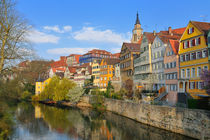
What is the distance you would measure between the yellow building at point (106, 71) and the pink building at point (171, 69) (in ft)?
86.6

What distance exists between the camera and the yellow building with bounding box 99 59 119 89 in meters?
63.4

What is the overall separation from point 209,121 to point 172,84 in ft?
52.5

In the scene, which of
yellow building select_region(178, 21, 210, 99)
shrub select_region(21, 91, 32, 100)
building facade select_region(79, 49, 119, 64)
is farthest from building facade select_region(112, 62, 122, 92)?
building facade select_region(79, 49, 119, 64)

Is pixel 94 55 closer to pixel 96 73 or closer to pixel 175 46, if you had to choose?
pixel 96 73

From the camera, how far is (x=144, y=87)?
149 ft

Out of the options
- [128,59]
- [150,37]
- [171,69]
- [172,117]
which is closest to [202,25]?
[171,69]

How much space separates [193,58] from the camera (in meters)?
31.9

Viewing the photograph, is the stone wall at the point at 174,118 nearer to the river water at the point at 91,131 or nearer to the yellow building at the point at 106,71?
the river water at the point at 91,131

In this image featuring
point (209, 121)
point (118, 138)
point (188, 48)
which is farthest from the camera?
point (188, 48)

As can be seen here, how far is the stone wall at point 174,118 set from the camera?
22.0m

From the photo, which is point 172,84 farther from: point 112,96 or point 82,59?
point 82,59

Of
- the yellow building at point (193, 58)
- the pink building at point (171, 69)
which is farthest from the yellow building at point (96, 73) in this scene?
the yellow building at point (193, 58)

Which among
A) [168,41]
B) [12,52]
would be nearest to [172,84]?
[168,41]

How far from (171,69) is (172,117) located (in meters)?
12.6
